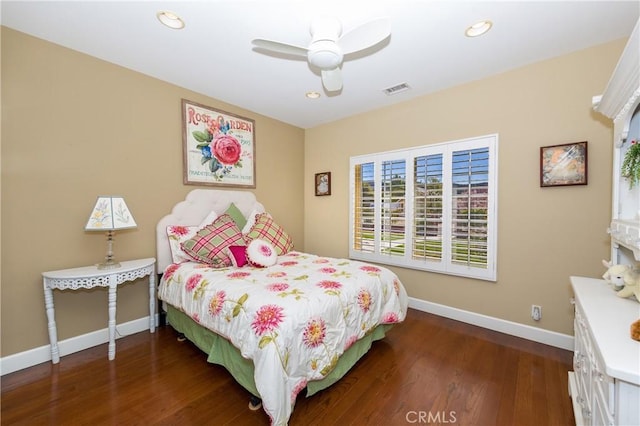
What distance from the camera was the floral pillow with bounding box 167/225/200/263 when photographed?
272cm

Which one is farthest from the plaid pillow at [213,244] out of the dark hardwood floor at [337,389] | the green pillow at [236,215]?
the dark hardwood floor at [337,389]

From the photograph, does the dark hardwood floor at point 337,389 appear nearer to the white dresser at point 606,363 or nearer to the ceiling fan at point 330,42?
the white dresser at point 606,363

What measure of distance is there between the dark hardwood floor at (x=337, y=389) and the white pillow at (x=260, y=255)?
2.92ft

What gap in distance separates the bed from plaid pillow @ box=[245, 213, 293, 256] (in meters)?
0.01

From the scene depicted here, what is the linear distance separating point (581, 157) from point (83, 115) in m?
4.24

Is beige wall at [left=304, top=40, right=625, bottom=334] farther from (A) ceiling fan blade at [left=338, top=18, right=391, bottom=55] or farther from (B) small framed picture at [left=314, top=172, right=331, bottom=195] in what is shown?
(A) ceiling fan blade at [left=338, top=18, right=391, bottom=55]

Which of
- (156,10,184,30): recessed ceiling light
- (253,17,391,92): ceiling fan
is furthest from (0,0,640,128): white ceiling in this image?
(253,17,391,92): ceiling fan

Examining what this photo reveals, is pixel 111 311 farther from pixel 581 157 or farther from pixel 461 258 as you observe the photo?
pixel 581 157

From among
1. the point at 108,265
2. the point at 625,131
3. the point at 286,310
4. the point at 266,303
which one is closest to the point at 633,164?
the point at 625,131

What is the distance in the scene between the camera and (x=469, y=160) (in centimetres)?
278

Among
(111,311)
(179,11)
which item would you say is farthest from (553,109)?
(111,311)

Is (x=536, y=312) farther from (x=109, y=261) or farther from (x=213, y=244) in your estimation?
(x=109, y=261)

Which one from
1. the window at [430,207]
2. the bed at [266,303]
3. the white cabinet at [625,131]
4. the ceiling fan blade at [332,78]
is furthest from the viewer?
the window at [430,207]

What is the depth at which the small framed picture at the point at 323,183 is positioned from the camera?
406cm
